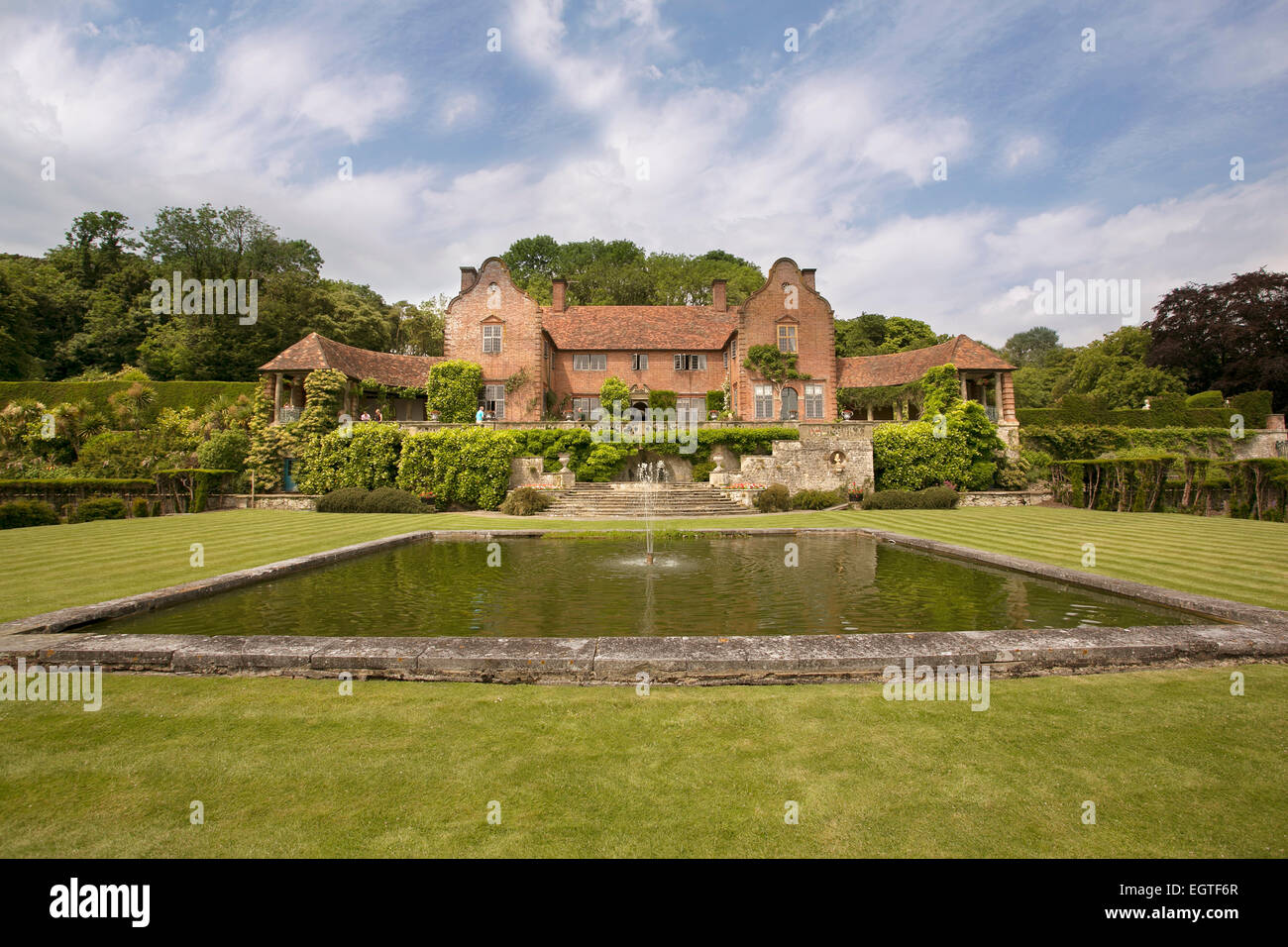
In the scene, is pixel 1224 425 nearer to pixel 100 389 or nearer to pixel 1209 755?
pixel 1209 755

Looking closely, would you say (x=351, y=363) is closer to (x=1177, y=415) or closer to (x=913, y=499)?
(x=913, y=499)

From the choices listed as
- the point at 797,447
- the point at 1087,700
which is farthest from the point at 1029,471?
the point at 1087,700

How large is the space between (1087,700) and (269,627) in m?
7.95

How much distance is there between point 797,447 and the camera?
27.6 m

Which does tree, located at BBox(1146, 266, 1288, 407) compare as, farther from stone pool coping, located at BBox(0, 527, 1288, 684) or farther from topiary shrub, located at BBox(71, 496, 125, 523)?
topiary shrub, located at BBox(71, 496, 125, 523)

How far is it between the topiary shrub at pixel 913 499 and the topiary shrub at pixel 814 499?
1285mm

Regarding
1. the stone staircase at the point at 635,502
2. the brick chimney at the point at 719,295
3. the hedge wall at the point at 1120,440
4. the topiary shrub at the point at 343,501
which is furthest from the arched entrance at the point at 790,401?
the topiary shrub at the point at 343,501

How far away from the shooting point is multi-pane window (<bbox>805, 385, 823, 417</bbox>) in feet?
116

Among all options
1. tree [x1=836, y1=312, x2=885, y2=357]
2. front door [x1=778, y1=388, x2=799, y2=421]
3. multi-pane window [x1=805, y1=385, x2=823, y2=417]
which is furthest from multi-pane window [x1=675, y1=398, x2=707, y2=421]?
tree [x1=836, y1=312, x2=885, y2=357]

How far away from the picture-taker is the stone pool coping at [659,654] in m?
4.77

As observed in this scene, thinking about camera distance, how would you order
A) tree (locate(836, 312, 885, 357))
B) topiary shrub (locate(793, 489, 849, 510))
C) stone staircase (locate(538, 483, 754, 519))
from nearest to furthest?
stone staircase (locate(538, 483, 754, 519)), topiary shrub (locate(793, 489, 849, 510)), tree (locate(836, 312, 885, 357))

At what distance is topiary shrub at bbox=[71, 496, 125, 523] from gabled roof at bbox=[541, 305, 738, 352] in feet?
73.4

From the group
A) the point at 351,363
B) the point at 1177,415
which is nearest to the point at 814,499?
A: the point at 351,363

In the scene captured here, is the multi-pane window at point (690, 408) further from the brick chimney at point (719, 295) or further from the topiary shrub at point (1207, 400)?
the topiary shrub at point (1207, 400)
